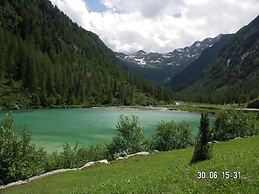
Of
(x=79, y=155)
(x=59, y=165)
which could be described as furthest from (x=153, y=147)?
(x=59, y=165)

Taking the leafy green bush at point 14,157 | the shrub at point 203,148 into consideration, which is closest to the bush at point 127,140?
the leafy green bush at point 14,157

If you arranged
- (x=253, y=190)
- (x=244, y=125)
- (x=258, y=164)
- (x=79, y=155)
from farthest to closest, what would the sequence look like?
(x=244, y=125)
(x=79, y=155)
(x=258, y=164)
(x=253, y=190)

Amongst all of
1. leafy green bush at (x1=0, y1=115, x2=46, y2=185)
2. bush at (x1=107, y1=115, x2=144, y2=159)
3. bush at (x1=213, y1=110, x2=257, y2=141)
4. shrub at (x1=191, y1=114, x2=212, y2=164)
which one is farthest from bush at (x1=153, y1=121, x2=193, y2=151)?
shrub at (x1=191, y1=114, x2=212, y2=164)

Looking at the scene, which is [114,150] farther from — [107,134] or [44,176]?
[107,134]

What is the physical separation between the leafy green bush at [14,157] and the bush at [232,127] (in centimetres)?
4159

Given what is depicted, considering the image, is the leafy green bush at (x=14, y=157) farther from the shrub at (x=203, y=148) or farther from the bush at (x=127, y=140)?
the shrub at (x=203, y=148)

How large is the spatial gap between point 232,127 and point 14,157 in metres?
46.7

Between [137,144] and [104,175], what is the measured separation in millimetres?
25987

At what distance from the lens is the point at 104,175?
39906 mm

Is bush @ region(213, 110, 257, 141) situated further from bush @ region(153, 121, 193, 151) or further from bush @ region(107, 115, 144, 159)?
bush @ region(107, 115, 144, 159)

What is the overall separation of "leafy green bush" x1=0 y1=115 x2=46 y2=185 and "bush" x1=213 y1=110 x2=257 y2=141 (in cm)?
4159

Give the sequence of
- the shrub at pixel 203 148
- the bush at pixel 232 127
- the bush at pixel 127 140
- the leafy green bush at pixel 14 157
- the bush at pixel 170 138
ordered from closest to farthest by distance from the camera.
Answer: the shrub at pixel 203 148 → the leafy green bush at pixel 14 157 → the bush at pixel 127 140 → the bush at pixel 170 138 → the bush at pixel 232 127

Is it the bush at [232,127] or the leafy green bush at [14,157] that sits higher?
the bush at [232,127]

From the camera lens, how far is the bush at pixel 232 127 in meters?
74.8
